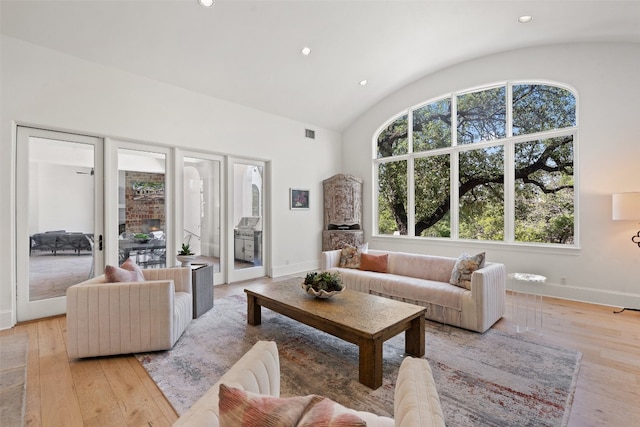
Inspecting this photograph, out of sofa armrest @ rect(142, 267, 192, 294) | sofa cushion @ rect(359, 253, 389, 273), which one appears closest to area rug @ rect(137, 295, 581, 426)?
sofa armrest @ rect(142, 267, 192, 294)

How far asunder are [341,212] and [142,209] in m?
3.88

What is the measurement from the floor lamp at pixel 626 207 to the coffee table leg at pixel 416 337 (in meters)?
3.26

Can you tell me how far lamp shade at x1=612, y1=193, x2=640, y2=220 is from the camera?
12.2ft

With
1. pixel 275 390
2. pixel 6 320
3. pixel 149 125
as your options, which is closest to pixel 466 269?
pixel 275 390

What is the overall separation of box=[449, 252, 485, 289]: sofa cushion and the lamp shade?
201 centimetres

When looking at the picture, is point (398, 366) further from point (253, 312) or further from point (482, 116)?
point (482, 116)

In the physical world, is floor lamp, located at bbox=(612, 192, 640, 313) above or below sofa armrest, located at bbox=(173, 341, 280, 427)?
above

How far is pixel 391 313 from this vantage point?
2604mm

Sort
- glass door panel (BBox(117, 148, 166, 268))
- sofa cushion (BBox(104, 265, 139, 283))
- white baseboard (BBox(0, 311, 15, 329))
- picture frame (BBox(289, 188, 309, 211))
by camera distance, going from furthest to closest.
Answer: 1. picture frame (BBox(289, 188, 309, 211))
2. glass door panel (BBox(117, 148, 166, 268))
3. white baseboard (BBox(0, 311, 15, 329))
4. sofa cushion (BBox(104, 265, 139, 283))

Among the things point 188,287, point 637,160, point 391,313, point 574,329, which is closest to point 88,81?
point 188,287

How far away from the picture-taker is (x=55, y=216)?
3779 mm

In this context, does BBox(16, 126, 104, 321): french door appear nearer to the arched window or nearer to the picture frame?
the picture frame

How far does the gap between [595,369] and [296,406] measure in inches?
118

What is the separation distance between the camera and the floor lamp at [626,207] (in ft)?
12.2
